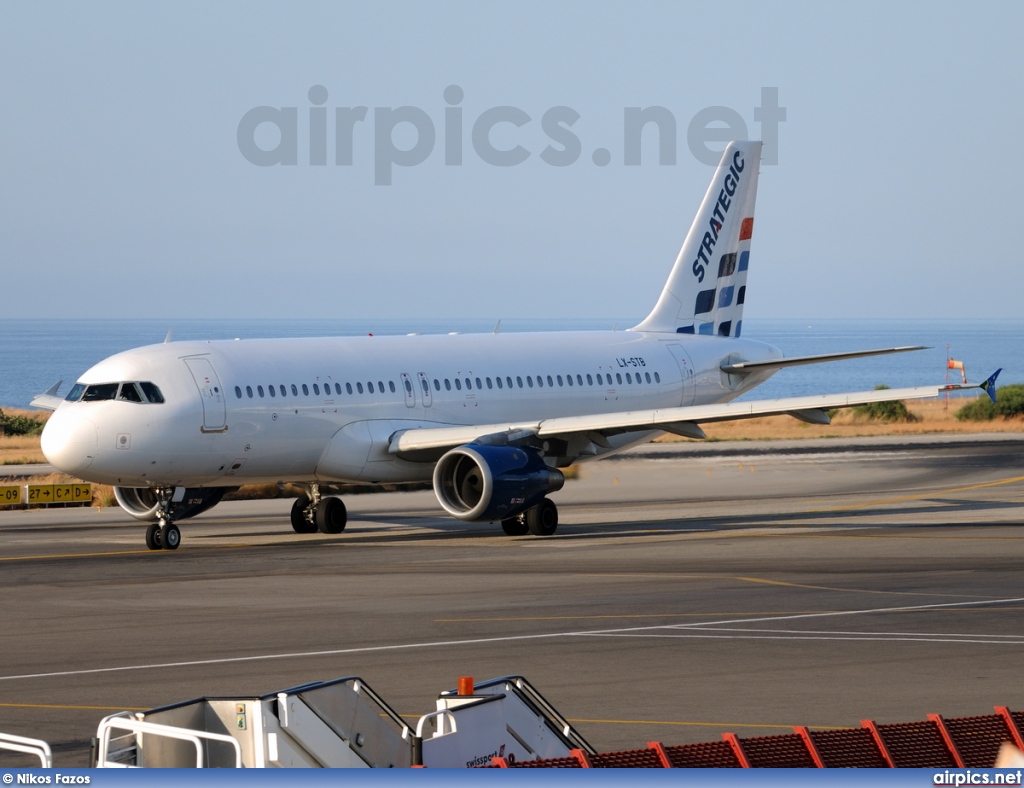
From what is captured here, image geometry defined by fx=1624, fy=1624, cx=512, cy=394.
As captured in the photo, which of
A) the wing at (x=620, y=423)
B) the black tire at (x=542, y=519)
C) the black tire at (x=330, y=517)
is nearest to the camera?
the wing at (x=620, y=423)

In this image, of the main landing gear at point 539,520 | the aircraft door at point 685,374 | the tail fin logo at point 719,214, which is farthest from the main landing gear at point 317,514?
the tail fin logo at point 719,214

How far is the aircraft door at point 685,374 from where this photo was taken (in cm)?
4438

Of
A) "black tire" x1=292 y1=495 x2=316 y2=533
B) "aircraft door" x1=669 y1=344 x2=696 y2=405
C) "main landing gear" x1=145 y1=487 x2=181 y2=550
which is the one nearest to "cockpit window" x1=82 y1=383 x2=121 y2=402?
"main landing gear" x1=145 y1=487 x2=181 y2=550

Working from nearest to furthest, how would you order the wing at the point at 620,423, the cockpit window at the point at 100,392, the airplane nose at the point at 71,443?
1. the airplane nose at the point at 71,443
2. the cockpit window at the point at 100,392
3. the wing at the point at 620,423

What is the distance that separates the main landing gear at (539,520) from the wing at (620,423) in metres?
1.59

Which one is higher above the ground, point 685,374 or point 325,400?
point 685,374

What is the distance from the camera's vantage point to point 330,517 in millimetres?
37812

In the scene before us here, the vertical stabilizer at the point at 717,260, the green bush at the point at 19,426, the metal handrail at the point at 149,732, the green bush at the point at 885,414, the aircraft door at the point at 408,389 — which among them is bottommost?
the green bush at the point at 19,426

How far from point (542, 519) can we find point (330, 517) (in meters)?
5.10

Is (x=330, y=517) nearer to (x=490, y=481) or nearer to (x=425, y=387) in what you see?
(x=425, y=387)

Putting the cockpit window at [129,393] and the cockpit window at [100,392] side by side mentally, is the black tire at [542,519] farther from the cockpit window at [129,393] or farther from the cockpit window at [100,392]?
the cockpit window at [100,392]

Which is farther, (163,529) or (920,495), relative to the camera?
(920,495)

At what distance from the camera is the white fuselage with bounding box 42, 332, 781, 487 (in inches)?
1309

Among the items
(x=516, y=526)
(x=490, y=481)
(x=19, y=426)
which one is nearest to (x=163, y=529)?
(x=490, y=481)
